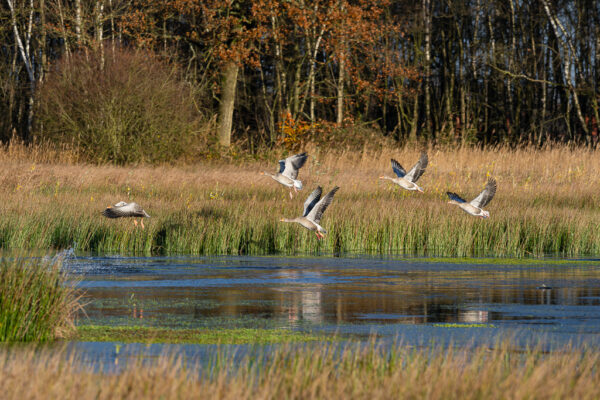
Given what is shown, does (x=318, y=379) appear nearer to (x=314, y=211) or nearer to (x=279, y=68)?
(x=314, y=211)

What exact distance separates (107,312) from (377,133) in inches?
1029

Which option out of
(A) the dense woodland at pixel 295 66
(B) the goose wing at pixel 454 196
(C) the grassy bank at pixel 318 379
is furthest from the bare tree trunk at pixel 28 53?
(C) the grassy bank at pixel 318 379

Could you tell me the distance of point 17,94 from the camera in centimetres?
4525

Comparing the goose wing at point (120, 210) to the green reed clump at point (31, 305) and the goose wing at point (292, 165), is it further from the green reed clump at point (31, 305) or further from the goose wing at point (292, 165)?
the green reed clump at point (31, 305)

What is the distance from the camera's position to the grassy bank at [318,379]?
6293mm

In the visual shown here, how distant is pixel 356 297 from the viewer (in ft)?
40.5

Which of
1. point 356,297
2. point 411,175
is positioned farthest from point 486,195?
point 356,297

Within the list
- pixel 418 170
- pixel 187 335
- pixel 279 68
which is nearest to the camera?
pixel 187 335

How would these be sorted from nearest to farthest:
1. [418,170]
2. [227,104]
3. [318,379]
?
[318,379] < [418,170] < [227,104]

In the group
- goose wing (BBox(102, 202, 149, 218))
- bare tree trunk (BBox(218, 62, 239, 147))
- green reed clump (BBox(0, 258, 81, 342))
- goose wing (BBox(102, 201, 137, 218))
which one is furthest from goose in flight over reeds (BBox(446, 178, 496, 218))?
bare tree trunk (BBox(218, 62, 239, 147))

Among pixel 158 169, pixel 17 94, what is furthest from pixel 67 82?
pixel 17 94

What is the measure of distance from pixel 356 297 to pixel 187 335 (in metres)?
3.45

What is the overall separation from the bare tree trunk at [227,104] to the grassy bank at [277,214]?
8.78 metres

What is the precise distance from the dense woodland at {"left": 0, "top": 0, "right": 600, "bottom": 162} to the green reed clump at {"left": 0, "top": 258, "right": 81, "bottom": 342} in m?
20.4
